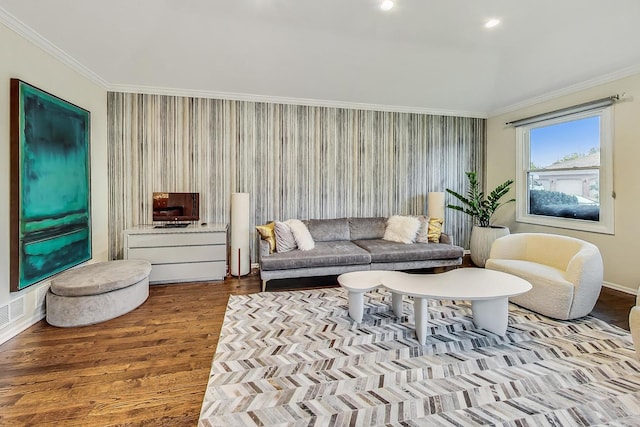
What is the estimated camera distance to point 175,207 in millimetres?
4066

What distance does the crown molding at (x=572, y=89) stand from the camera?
11.3ft

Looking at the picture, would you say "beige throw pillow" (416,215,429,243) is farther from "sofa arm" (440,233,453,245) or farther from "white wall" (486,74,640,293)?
"white wall" (486,74,640,293)

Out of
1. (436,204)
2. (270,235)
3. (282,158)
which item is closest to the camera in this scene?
(270,235)

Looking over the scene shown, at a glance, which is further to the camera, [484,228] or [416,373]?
[484,228]

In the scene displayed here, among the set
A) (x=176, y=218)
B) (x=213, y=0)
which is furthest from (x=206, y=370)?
(x=213, y=0)

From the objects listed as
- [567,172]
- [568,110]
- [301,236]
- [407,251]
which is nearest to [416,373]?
[407,251]

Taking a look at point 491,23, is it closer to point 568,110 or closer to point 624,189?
point 568,110

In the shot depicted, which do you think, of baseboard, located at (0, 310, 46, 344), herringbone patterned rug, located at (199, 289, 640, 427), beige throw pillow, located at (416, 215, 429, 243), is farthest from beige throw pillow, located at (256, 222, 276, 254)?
baseboard, located at (0, 310, 46, 344)

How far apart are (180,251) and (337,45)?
3.11 m

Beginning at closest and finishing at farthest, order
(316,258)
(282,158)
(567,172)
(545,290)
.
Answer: (545,290) < (316,258) < (567,172) < (282,158)

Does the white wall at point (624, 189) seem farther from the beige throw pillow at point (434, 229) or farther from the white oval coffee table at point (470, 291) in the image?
the white oval coffee table at point (470, 291)

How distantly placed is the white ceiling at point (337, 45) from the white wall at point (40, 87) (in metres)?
0.13

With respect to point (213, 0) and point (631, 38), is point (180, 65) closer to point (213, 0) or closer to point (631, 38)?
point (213, 0)

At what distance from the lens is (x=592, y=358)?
2104 millimetres
